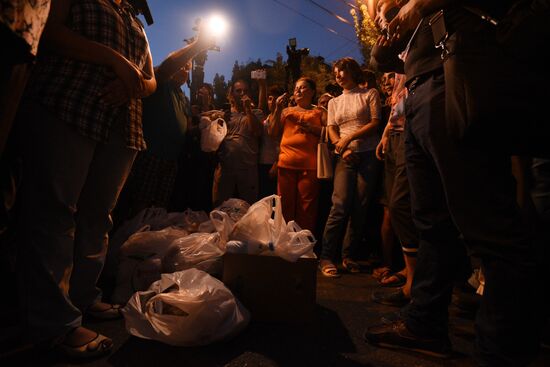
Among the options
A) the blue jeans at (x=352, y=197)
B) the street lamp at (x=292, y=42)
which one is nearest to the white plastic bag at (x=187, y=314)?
the blue jeans at (x=352, y=197)

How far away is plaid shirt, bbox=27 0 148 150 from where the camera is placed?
4.20 ft

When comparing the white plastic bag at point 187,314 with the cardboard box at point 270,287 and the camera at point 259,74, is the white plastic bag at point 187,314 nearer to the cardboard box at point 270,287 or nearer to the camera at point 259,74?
the cardboard box at point 270,287

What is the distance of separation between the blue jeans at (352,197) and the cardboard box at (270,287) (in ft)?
4.35

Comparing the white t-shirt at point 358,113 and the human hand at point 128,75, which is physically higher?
the white t-shirt at point 358,113

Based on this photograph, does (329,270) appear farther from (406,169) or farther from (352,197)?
(406,169)

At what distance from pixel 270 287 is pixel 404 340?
0.71 meters

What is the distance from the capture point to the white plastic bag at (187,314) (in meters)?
1.40

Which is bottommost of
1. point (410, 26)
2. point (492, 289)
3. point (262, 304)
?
point (262, 304)

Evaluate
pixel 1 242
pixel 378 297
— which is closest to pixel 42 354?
pixel 1 242

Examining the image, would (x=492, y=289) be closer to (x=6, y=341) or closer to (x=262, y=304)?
(x=262, y=304)

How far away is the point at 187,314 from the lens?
1.41 meters

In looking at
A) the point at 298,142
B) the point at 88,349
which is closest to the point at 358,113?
the point at 298,142

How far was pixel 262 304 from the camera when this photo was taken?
1.78 metres

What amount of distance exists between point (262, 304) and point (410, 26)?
154 centimetres
